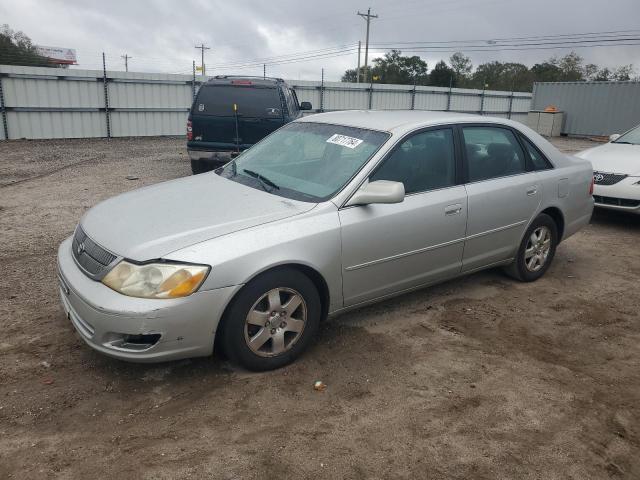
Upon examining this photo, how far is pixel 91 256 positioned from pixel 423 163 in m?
2.45

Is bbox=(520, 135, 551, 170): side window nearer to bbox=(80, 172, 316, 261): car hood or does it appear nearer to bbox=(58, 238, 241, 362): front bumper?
bbox=(80, 172, 316, 261): car hood

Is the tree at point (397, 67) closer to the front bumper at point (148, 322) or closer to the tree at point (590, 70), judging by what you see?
the tree at point (590, 70)

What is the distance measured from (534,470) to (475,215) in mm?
2162

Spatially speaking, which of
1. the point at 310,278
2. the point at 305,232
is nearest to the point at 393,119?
the point at 305,232

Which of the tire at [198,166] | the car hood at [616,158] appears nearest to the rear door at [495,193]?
the car hood at [616,158]

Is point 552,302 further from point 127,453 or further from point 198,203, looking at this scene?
point 127,453

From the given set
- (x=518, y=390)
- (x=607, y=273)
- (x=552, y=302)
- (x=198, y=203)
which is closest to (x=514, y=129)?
(x=552, y=302)

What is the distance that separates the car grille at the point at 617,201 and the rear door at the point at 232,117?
5136mm

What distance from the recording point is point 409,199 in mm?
3898

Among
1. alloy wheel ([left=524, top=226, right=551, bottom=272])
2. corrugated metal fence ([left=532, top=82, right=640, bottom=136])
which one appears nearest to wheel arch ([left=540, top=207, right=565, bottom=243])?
alloy wheel ([left=524, top=226, right=551, bottom=272])

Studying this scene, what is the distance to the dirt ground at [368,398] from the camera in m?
2.59

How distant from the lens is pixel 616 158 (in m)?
7.56

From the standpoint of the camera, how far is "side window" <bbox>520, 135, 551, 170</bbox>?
16.0 feet

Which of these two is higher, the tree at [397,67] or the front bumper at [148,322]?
the tree at [397,67]
